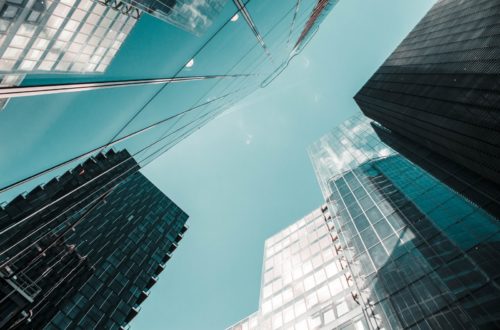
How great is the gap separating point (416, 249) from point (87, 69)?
85.5 ft

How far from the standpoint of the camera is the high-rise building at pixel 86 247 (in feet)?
42.3

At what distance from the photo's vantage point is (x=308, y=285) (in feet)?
115

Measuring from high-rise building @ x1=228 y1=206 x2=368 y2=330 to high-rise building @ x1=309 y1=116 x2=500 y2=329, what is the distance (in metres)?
3.08

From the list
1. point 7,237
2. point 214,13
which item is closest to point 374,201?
point 214,13

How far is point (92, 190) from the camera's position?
16.4 metres

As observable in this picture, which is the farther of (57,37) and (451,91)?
(451,91)

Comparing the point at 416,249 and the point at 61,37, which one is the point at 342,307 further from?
the point at 61,37

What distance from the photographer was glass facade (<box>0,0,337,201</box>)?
13.1 feet

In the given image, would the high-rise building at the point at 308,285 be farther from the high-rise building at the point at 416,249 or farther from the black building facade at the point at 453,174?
the black building facade at the point at 453,174

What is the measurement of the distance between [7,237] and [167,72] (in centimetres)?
1303

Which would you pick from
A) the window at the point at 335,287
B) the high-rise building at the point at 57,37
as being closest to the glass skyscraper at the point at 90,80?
the high-rise building at the point at 57,37

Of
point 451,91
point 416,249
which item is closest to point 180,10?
point 416,249

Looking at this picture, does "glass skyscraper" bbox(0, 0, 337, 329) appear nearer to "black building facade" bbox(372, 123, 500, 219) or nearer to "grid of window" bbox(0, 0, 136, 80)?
"grid of window" bbox(0, 0, 136, 80)

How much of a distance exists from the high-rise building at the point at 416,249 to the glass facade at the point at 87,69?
20.4 meters
